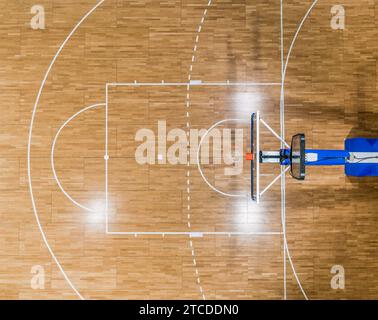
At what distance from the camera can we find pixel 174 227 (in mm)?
4867

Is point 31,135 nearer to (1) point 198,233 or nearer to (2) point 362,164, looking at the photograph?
(1) point 198,233

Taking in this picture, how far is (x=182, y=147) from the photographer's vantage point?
4.89 metres

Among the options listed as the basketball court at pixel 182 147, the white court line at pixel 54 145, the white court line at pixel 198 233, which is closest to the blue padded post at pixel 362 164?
the basketball court at pixel 182 147

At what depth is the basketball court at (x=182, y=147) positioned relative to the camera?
4828 mm

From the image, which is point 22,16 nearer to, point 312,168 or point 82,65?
point 82,65

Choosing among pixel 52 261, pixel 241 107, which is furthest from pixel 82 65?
pixel 52 261

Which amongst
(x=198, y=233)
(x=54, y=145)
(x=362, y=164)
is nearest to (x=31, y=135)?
(x=54, y=145)

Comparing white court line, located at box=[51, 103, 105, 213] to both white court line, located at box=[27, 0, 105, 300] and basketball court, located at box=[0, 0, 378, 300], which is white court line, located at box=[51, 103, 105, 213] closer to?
basketball court, located at box=[0, 0, 378, 300]

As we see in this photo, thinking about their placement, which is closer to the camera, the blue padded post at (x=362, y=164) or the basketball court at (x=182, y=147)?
the blue padded post at (x=362, y=164)

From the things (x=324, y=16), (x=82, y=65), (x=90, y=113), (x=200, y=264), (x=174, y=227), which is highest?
(x=324, y=16)

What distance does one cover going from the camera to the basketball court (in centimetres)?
483

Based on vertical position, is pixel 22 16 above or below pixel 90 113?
above

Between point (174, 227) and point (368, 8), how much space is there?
374 cm

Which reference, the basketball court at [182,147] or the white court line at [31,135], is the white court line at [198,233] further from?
the white court line at [31,135]
